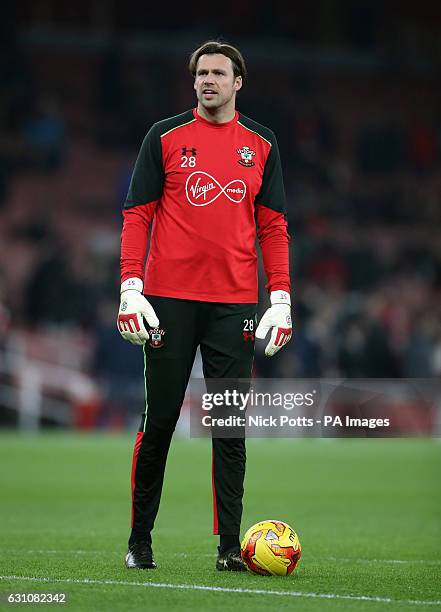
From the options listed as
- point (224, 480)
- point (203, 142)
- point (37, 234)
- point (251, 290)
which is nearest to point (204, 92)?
point (203, 142)

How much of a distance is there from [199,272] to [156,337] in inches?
14.8

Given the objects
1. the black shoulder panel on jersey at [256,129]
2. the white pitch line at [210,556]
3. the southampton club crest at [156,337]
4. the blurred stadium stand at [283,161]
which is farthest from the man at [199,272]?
the blurred stadium stand at [283,161]

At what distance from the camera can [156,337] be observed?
21.4ft

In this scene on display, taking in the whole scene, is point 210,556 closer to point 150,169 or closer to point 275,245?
point 275,245

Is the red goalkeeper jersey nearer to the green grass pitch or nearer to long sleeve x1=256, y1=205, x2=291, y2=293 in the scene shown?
long sleeve x1=256, y1=205, x2=291, y2=293

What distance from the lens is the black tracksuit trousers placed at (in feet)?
21.5

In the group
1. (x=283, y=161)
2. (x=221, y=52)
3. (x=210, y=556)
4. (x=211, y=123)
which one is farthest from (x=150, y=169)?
(x=283, y=161)

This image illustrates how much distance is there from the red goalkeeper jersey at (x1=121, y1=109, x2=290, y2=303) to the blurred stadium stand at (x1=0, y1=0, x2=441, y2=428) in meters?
14.0

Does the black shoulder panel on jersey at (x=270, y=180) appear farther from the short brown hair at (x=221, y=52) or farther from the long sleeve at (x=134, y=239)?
the long sleeve at (x=134, y=239)

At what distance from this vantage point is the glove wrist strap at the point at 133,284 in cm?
648

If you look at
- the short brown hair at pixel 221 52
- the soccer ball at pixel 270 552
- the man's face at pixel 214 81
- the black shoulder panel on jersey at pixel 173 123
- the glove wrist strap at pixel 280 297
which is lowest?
the soccer ball at pixel 270 552

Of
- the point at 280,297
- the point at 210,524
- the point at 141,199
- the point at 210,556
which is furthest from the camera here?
the point at 210,524

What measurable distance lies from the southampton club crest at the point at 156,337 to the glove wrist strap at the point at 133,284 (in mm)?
207

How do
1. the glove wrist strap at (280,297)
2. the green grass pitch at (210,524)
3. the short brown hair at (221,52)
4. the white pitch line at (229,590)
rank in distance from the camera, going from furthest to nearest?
the glove wrist strap at (280,297), the short brown hair at (221,52), the green grass pitch at (210,524), the white pitch line at (229,590)
